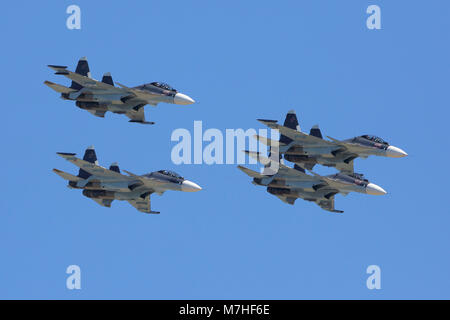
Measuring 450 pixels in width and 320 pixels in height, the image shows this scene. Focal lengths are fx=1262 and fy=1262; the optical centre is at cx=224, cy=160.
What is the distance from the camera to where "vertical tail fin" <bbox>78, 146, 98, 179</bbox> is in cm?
11900

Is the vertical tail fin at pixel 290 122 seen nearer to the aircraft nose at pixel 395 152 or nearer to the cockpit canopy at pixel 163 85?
the aircraft nose at pixel 395 152

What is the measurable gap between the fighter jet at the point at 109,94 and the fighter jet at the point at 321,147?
10371 mm

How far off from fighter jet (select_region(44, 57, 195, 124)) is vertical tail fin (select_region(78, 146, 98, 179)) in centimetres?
347

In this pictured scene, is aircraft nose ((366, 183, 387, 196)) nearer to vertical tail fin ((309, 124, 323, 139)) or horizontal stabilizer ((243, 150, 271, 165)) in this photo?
vertical tail fin ((309, 124, 323, 139))

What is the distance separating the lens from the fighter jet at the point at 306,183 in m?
118

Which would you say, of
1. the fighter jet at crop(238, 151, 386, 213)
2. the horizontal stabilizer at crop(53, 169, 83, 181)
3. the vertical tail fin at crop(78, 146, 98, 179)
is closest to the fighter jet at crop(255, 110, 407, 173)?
the fighter jet at crop(238, 151, 386, 213)

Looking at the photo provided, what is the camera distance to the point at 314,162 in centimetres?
12006

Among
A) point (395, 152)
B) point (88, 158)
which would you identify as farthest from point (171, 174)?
point (395, 152)
